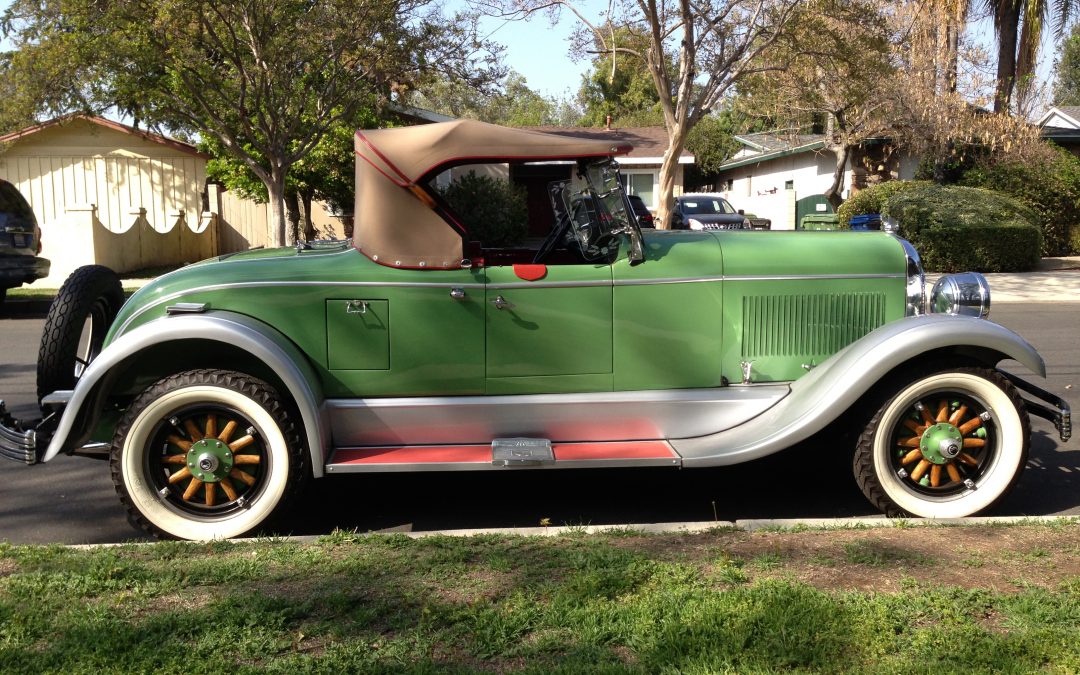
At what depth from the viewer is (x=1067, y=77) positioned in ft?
232

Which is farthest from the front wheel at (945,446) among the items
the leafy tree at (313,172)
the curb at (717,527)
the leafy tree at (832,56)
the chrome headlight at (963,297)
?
the leafy tree at (313,172)

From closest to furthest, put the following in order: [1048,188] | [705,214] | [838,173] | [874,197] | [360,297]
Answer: [360,297] → [1048,188] → [874,197] → [705,214] → [838,173]

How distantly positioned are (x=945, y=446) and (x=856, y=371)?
580mm

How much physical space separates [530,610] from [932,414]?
7.79ft

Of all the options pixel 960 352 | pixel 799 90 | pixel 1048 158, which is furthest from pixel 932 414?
pixel 1048 158

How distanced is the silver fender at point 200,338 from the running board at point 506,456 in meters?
0.23

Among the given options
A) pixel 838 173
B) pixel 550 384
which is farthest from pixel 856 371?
pixel 838 173

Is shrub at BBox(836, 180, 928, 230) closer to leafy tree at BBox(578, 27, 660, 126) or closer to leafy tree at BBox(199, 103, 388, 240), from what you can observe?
leafy tree at BBox(199, 103, 388, 240)

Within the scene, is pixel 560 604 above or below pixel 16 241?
below

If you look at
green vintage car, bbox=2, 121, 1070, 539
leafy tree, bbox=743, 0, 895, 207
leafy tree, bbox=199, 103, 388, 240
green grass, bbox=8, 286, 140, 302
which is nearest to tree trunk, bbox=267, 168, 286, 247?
green grass, bbox=8, 286, 140, 302

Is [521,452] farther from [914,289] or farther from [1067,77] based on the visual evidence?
[1067,77]

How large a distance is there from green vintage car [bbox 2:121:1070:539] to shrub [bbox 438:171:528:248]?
664 millimetres

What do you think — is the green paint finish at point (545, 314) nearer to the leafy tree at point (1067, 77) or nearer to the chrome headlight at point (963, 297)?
the chrome headlight at point (963, 297)

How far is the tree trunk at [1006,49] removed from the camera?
923 inches
